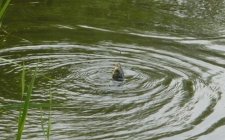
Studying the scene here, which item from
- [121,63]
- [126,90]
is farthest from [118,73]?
[121,63]

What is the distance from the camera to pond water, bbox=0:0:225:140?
14.4ft

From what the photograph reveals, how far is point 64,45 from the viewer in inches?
256

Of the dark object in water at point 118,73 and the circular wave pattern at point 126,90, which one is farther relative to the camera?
the dark object in water at point 118,73

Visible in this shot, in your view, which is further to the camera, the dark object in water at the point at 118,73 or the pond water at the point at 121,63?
the dark object in water at the point at 118,73

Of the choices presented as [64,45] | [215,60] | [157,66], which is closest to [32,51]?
[64,45]

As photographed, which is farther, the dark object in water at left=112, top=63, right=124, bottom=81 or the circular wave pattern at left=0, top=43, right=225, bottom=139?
the dark object in water at left=112, top=63, right=124, bottom=81

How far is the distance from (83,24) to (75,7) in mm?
896

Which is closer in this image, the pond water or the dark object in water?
the pond water

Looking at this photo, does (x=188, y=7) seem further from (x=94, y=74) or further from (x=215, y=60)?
(x=94, y=74)

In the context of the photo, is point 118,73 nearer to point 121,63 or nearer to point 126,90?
point 126,90

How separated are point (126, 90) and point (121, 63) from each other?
896 mm

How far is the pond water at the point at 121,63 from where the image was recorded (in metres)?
4.38

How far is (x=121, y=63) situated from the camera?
6.02m

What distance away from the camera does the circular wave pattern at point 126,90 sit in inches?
Answer: 170
